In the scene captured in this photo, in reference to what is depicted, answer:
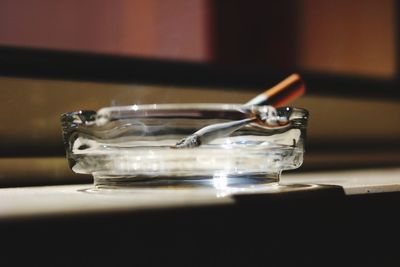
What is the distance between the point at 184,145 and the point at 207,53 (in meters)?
0.31

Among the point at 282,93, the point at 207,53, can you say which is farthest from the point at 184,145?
the point at 207,53

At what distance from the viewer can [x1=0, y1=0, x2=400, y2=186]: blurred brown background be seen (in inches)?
22.7

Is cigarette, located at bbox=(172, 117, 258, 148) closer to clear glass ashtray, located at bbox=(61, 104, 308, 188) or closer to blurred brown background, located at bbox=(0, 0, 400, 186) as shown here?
clear glass ashtray, located at bbox=(61, 104, 308, 188)

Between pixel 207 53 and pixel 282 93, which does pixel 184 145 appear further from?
pixel 207 53

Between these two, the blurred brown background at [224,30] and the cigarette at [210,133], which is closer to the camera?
the cigarette at [210,133]

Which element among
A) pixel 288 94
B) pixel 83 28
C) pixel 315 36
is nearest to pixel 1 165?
pixel 83 28

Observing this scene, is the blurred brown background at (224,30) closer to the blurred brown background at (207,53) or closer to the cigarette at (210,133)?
the blurred brown background at (207,53)

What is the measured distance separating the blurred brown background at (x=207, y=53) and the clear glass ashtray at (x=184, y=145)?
15cm

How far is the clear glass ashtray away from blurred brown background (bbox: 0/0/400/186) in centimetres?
15

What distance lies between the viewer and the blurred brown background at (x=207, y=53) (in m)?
0.58

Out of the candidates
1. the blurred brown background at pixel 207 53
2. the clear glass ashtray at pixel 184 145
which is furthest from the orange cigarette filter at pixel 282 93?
the blurred brown background at pixel 207 53

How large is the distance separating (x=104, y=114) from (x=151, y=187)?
0.21 ft

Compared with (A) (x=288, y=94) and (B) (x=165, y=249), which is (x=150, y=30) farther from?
(B) (x=165, y=249)

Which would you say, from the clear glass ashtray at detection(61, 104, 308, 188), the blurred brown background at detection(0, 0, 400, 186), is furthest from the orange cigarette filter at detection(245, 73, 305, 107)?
the blurred brown background at detection(0, 0, 400, 186)
